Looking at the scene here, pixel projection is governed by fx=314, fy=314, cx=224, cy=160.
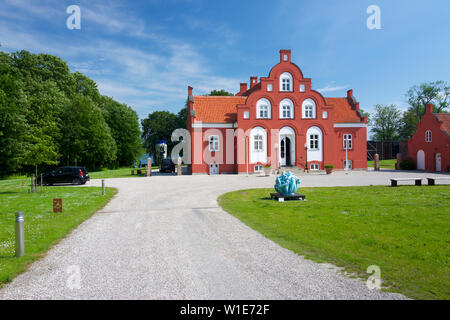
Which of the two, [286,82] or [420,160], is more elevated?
[286,82]

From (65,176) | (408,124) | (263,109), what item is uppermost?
(408,124)

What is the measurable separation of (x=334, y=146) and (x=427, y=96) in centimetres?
4246

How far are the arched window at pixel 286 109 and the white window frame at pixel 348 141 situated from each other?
25.9 feet

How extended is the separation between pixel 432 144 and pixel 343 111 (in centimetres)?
1084

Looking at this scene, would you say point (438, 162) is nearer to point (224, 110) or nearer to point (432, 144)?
point (432, 144)

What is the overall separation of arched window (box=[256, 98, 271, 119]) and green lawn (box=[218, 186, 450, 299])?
24.0m

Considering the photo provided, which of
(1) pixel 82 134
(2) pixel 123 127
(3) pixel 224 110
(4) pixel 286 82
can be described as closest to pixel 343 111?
(4) pixel 286 82

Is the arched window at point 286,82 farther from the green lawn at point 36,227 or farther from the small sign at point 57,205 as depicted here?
the small sign at point 57,205

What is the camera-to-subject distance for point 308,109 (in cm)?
3822

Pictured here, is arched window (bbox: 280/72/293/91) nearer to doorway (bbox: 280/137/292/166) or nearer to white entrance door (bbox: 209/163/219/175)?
doorway (bbox: 280/137/292/166)

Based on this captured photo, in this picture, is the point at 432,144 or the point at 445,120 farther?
the point at 432,144

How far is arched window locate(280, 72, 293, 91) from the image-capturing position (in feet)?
123

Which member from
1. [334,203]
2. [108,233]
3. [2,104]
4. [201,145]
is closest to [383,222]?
[334,203]
